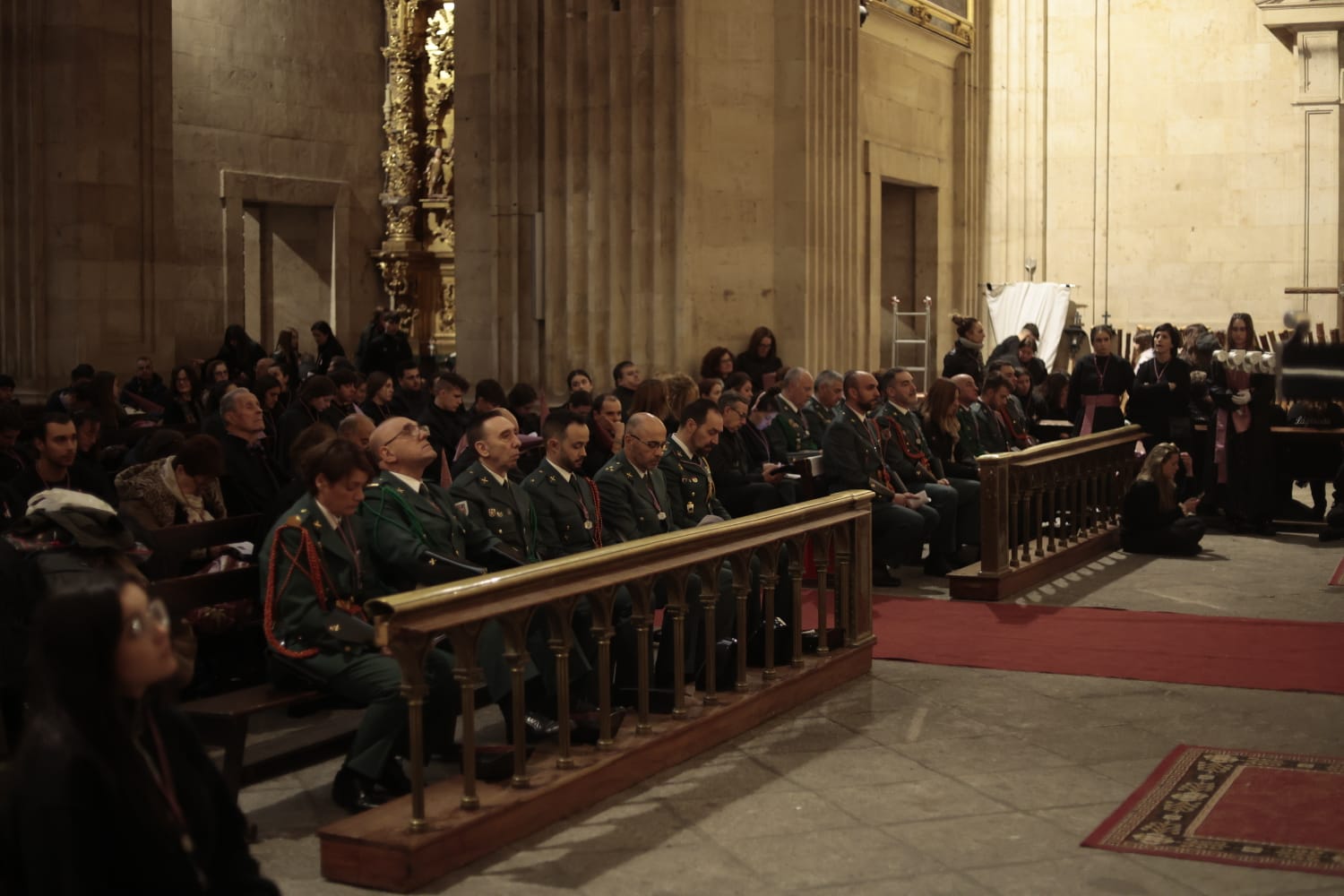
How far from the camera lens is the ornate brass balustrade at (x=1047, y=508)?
31.4ft

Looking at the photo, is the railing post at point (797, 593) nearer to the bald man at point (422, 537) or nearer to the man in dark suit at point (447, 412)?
the bald man at point (422, 537)

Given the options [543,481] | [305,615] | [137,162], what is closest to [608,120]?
[137,162]

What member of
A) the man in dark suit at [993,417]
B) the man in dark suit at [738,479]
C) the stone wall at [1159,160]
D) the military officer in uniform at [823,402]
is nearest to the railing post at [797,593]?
the man in dark suit at [738,479]

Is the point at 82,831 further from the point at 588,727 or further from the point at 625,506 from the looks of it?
the point at 625,506

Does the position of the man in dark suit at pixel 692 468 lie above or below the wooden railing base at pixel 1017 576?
above

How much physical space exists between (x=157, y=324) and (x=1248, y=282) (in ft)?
38.6

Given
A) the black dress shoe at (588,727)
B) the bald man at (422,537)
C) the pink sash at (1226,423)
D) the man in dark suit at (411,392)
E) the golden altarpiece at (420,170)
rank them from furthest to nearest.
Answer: the golden altarpiece at (420,170), the pink sash at (1226,423), the man in dark suit at (411,392), the bald man at (422,537), the black dress shoe at (588,727)

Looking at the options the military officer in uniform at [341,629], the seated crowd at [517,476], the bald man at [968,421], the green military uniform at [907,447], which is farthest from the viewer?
the bald man at [968,421]

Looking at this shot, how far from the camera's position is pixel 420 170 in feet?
67.4

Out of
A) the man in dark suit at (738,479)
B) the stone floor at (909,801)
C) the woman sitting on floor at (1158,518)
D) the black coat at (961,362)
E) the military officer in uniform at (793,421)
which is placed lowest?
the stone floor at (909,801)

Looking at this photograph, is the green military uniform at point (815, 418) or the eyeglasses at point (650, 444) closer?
the eyeglasses at point (650, 444)

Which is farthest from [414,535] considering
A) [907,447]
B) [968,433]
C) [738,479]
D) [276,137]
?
[276,137]

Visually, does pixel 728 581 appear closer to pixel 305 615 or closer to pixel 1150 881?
pixel 305 615

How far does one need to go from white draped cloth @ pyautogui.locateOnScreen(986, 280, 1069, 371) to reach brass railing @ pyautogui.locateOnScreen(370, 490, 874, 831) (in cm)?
1100
